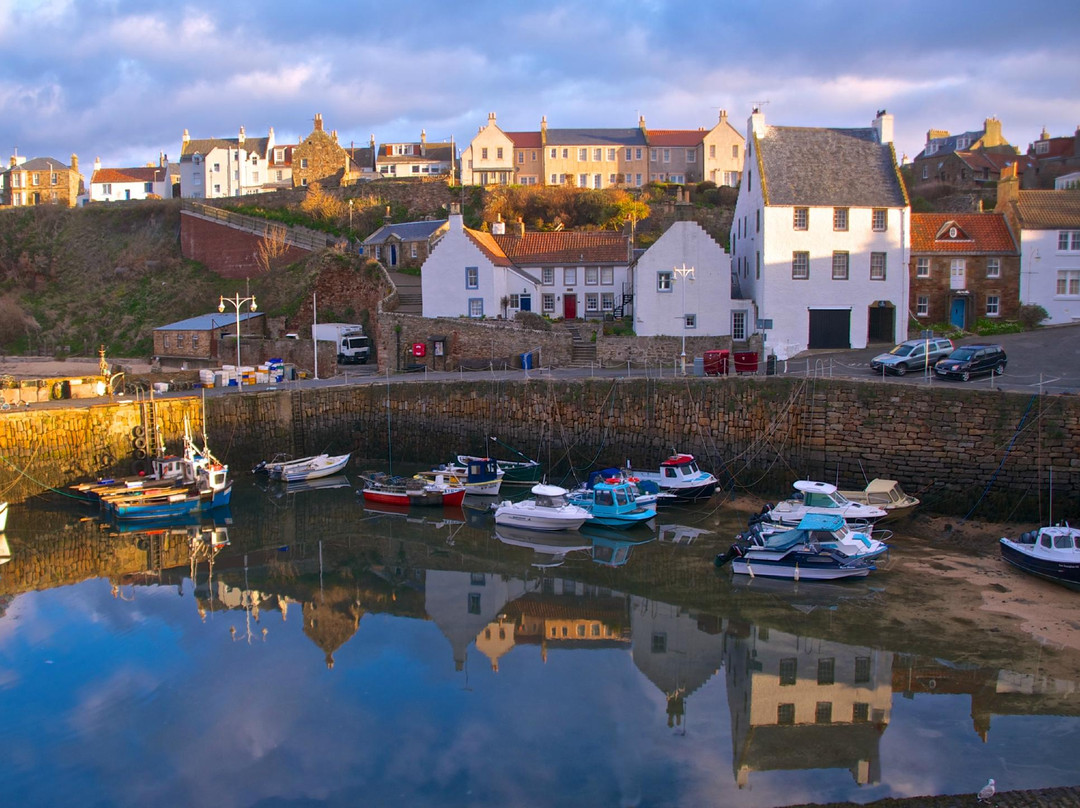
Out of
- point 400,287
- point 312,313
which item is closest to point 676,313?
point 400,287

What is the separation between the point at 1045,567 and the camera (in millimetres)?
18531

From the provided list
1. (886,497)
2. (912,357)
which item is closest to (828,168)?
(912,357)

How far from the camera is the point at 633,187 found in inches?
2159

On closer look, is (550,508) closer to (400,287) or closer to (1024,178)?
(400,287)

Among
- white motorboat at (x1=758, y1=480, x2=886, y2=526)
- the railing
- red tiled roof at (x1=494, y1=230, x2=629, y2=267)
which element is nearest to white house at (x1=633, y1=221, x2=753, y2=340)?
red tiled roof at (x1=494, y1=230, x2=629, y2=267)

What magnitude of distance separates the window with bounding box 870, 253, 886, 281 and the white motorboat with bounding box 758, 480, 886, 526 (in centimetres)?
1331

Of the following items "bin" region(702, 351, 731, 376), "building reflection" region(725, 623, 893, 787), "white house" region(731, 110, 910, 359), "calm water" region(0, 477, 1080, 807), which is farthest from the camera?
→ "white house" region(731, 110, 910, 359)

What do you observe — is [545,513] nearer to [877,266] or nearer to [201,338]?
[877,266]

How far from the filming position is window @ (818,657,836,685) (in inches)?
590

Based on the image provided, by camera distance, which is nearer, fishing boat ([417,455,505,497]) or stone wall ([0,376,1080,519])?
stone wall ([0,376,1080,519])

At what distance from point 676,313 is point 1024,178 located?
3290cm

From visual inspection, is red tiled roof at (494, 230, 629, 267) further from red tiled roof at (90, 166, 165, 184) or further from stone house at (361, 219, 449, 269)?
red tiled roof at (90, 166, 165, 184)

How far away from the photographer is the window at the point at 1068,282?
34.3 metres

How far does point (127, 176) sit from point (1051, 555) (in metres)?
71.2
